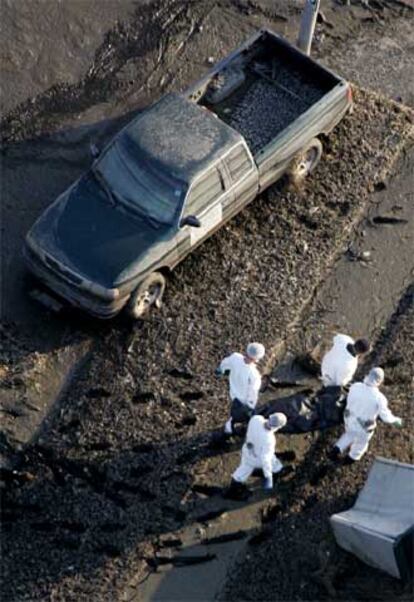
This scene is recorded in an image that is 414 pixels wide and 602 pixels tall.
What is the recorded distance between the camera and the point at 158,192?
45.0ft

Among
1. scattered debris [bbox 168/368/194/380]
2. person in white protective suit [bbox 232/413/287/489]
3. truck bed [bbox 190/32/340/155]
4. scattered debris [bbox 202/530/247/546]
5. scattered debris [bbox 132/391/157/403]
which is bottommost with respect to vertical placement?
scattered debris [bbox 202/530/247/546]

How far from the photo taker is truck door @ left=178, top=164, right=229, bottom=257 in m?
13.7

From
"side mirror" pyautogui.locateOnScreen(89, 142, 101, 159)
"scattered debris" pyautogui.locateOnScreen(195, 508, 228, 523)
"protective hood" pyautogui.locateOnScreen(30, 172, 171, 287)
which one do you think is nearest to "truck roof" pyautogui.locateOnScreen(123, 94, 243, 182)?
"side mirror" pyautogui.locateOnScreen(89, 142, 101, 159)

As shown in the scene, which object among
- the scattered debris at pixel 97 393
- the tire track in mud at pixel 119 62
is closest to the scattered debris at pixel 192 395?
the scattered debris at pixel 97 393

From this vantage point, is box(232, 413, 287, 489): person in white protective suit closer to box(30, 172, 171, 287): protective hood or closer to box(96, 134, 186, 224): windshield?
box(30, 172, 171, 287): protective hood

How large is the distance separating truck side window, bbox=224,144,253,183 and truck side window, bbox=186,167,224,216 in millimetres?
206

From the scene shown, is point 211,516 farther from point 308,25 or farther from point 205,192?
point 308,25

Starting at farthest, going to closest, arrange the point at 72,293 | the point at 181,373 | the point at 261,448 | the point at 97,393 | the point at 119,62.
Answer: the point at 119,62 < the point at 181,373 < the point at 72,293 < the point at 97,393 < the point at 261,448

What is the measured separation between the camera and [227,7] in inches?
679

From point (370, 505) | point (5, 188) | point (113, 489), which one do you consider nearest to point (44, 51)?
point (5, 188)

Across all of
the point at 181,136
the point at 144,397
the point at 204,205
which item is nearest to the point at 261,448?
the point at 144,397

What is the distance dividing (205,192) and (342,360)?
2717 millimetres

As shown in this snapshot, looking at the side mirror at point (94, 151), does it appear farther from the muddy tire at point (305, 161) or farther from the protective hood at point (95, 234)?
the muddy tire at point (305, 161)

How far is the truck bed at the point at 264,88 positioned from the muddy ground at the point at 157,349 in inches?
31.7
